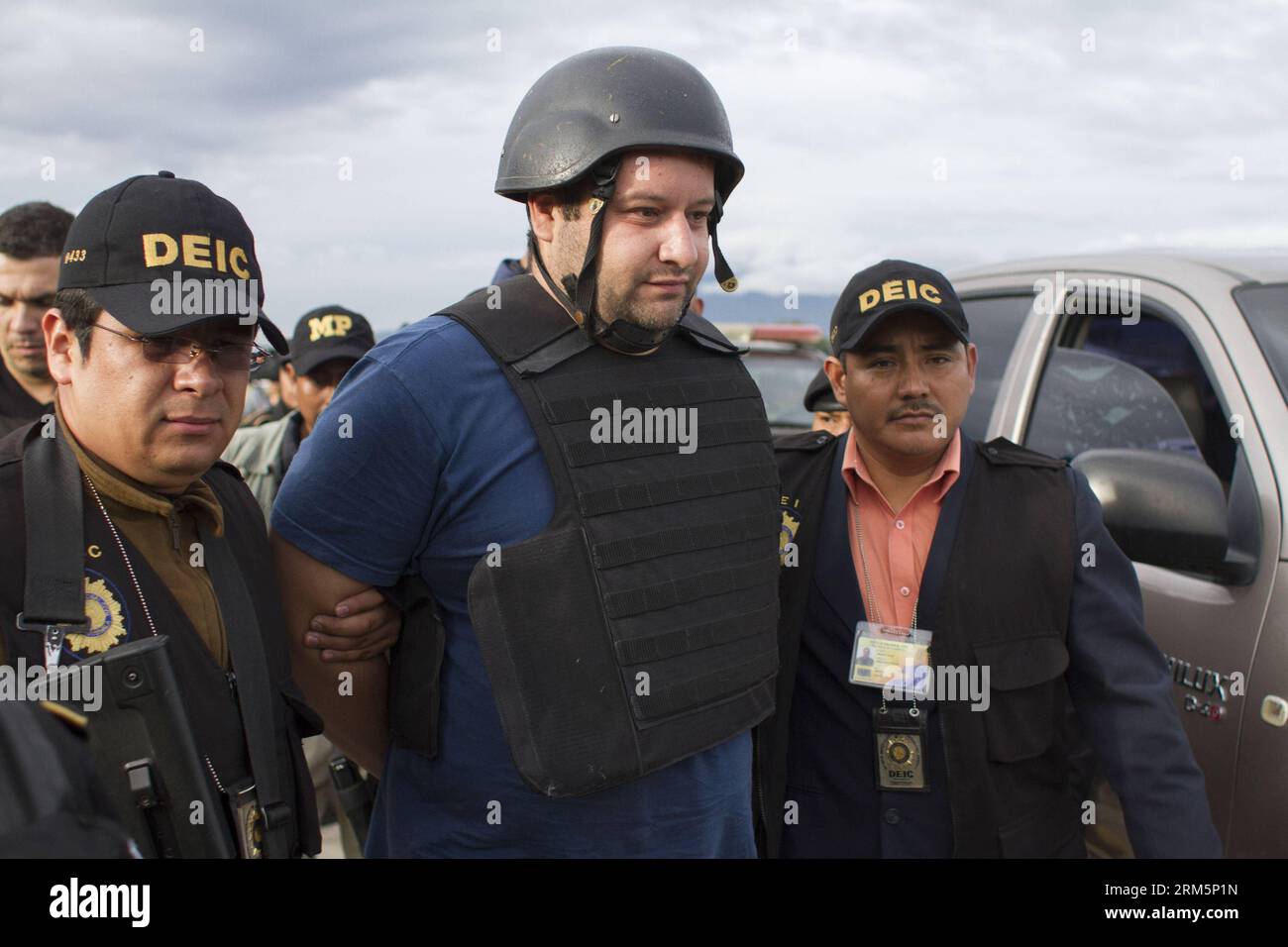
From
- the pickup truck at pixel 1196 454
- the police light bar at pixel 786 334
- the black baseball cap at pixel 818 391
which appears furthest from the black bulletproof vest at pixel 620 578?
the police light bar at pixel 786 334

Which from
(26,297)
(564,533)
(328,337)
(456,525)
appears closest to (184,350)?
(456,525)

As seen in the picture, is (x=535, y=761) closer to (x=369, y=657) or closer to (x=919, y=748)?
(x=369, y=657)

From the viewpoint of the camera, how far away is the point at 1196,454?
110 inches

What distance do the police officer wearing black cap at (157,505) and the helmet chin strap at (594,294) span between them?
53cm

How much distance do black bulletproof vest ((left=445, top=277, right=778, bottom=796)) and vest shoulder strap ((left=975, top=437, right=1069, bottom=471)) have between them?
0.54m

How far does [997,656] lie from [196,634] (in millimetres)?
1478

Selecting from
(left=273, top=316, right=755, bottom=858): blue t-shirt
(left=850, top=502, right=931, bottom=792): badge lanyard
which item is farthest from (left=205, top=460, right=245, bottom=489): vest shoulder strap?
(left=850, top=502, right=931, bottom=792): badge lanyard

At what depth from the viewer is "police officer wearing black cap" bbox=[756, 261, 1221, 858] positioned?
210 centimetres

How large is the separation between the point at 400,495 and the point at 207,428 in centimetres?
32

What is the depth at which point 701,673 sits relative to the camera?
6.23 ft

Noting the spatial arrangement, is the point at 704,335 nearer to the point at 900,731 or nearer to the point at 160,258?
the point at 900,731

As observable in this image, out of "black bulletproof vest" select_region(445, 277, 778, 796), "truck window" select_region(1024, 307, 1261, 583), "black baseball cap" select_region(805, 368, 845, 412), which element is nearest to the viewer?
"black bulletproof vest" select_region(445, 277, 778, 796)

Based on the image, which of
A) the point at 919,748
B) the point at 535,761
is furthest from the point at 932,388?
the point at 535,761

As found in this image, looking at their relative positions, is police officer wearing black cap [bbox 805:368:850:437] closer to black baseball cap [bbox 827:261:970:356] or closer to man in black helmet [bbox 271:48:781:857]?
black baseball cap [bbox 827:261:970:356]
